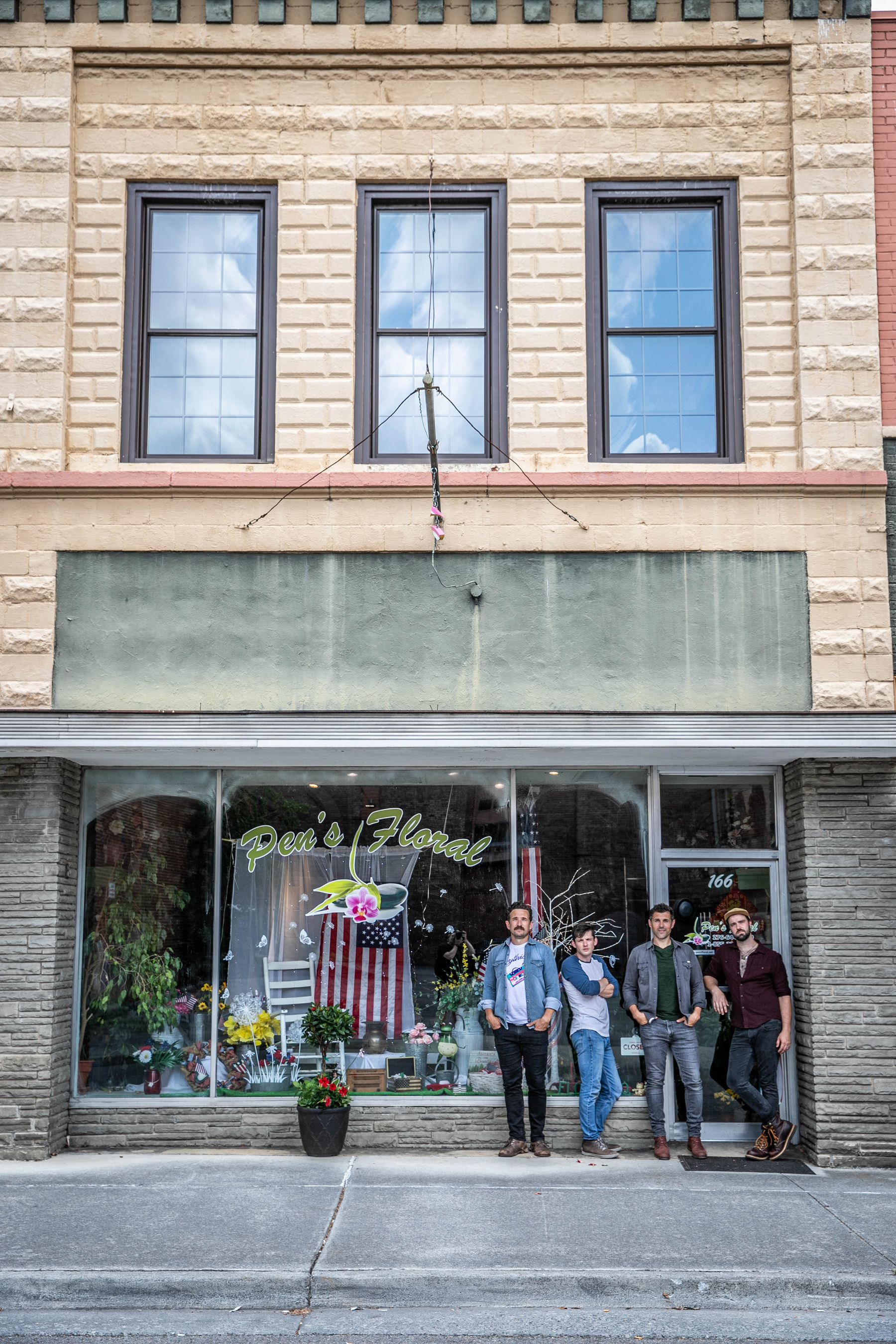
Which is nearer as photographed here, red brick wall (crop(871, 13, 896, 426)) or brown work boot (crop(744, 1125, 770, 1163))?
brown work boot (crop(744, 1125, 770, 1163))

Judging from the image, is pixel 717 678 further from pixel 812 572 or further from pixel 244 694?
pixel 244 694

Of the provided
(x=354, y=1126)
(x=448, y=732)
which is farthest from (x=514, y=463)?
(x=354, y=1126)

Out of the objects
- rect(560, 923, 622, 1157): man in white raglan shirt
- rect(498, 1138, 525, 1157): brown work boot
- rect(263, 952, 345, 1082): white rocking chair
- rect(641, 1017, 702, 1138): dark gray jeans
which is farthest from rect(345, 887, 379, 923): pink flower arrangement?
rect(641, 1017, 702, 1138): dark gray jeans

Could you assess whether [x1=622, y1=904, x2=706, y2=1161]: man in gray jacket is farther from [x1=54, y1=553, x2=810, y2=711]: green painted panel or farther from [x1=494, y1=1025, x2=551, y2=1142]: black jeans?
[x1=54, y1=553, x2=810, y2=711]: green painted panel

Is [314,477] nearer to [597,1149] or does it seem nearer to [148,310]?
[148,310]

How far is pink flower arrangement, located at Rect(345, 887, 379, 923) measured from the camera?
1146cm

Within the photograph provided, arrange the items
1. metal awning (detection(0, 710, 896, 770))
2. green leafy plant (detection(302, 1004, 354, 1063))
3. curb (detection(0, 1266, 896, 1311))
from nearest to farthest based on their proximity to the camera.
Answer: curb (detection(0, 1266, 896, 1311)), metal awning (detection(0, 710, 896, 770)), green leafy plant (detection(302, 1004, 354, 1063))

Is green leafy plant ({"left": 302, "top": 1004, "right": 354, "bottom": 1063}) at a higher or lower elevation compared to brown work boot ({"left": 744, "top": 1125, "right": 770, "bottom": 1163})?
higher

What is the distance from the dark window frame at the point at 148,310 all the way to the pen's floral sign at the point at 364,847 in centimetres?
315

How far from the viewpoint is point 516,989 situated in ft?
35.0

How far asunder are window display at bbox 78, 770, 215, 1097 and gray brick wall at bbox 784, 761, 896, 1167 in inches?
191

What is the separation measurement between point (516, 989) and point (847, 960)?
2586 mm

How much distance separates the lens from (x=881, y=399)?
36.6 feet

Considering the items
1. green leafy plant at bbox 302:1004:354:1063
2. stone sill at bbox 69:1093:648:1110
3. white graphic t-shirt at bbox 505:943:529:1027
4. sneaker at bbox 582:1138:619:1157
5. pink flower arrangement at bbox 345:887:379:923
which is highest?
→ pink flower arrangement at bbox 345:887:379:923
